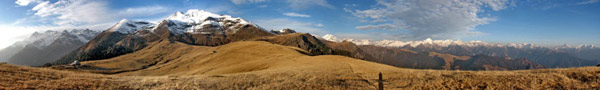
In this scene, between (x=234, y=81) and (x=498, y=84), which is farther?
(x=234, y=81)

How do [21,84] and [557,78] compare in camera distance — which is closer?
[21,84]

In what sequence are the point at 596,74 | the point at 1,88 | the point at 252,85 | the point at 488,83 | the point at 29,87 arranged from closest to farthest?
1. the point at 1,88
2. the point at 29,87
3. the point at 596,74
4. the point at 488,83
5. the point at 252,85

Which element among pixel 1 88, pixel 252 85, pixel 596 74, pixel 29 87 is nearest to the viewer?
pixel 1 88

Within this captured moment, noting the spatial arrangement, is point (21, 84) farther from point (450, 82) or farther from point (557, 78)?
point (557, 78)

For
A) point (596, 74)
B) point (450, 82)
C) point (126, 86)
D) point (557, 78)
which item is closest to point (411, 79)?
point (450, 82)

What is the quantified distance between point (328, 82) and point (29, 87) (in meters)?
20.7

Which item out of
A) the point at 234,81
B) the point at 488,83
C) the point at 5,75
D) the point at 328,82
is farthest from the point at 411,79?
the point at 5,75

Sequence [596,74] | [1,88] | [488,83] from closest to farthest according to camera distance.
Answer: [1,88]
[596,74]
[488,83]

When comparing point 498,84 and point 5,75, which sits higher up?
point 5,75

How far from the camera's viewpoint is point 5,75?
16875 millimetres

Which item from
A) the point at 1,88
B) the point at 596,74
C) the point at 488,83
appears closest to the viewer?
the point at 1,88

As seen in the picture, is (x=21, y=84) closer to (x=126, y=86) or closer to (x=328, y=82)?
(x=126, y=86)

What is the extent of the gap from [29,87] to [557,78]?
3403 centimetres

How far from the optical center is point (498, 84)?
17375mm
